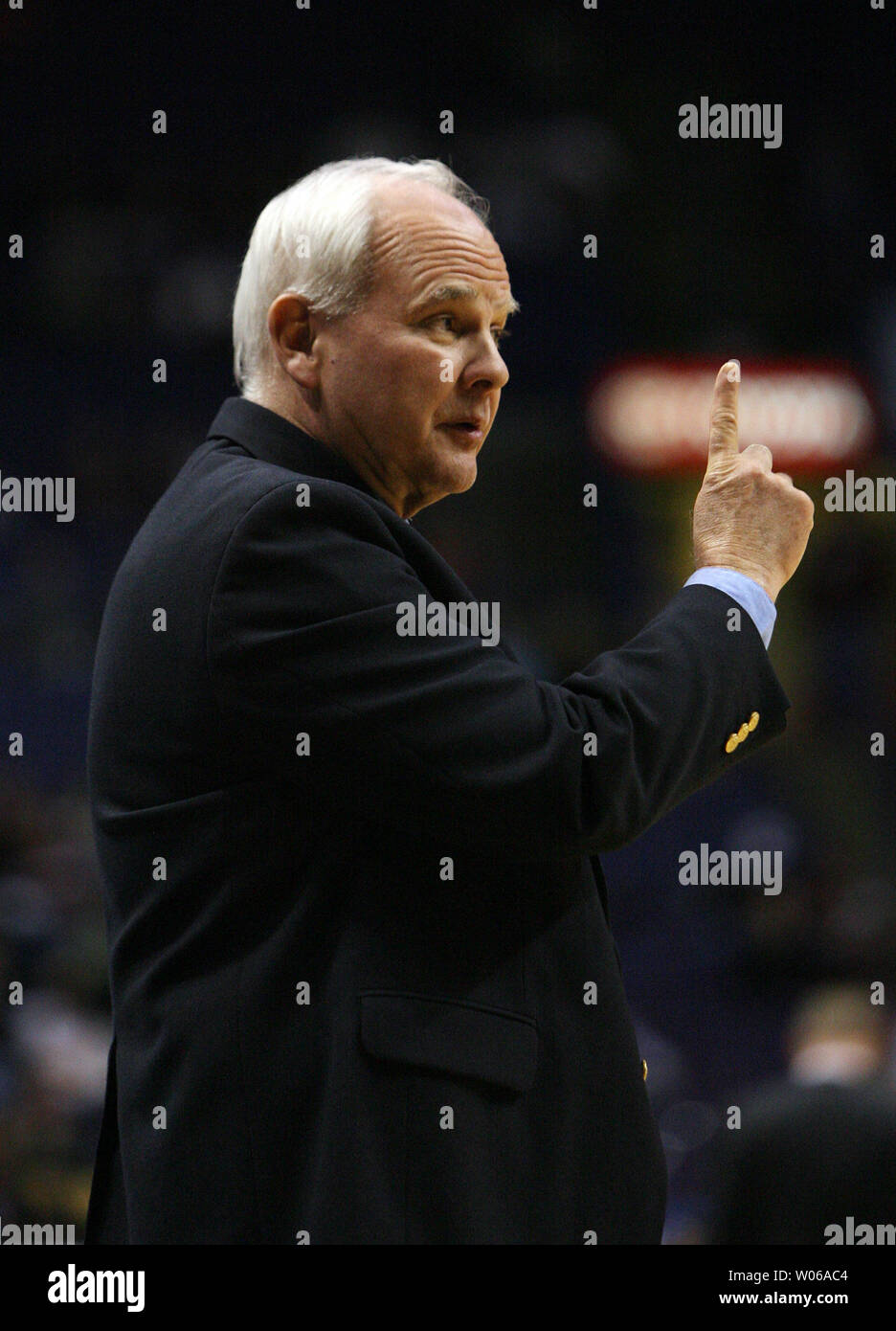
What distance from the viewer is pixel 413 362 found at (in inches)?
59.4

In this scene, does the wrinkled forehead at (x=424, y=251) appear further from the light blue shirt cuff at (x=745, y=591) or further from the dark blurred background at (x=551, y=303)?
the dark blurred background at (x=551, y=303)

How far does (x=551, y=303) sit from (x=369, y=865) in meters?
6.55

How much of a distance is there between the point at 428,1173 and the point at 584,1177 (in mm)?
155

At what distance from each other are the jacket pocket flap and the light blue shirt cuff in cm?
41

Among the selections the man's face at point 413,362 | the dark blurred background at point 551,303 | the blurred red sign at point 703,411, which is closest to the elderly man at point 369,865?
the man's face at point 413,362

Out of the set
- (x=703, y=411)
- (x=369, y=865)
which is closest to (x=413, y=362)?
(x=369, y=865)

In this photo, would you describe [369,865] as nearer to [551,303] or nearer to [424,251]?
[424,251]

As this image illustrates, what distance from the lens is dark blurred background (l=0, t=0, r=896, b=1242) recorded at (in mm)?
6406

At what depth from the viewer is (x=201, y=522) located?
138cm

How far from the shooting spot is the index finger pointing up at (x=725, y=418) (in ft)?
5.02

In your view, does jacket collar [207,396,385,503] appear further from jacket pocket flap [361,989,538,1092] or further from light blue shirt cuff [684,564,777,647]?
jacket pocket flap [361,989,538,1092]

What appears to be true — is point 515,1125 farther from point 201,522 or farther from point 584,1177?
point 201,522

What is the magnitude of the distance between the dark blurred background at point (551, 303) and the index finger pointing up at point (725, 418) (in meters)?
4.47

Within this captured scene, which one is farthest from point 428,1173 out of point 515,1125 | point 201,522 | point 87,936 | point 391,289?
point 87,936
